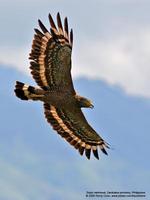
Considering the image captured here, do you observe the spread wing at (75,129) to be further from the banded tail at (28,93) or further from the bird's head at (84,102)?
the banded tail at (28,93)

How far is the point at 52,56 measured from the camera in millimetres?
55781

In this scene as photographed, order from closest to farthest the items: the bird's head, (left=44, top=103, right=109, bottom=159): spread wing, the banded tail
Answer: the banded tail → the bird's head → (left=44, top=103, right=109, bottom=159): spread wing

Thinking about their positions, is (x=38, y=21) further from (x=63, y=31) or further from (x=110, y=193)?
(x=110, y=193)

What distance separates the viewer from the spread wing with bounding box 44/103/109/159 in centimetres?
5662

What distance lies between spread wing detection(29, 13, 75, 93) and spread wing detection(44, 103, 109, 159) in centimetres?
143

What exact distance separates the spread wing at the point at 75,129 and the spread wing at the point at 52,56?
1428 millimetres

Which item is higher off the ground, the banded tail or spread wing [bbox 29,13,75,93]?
spread wing [bbox 29,13,75,93]

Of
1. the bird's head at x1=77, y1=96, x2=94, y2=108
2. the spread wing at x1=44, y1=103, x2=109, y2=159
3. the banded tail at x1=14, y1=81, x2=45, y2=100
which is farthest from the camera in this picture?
the spread wing at x1=44, y1=103, x2=109, y2=159

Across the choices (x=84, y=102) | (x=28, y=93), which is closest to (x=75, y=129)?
(x=84, y=102)

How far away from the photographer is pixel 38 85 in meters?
55.4

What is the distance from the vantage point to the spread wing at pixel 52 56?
55.3 meters

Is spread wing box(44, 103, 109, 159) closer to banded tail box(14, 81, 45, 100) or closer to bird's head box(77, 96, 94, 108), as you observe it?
bird's head box(77, 96, 94, 108)

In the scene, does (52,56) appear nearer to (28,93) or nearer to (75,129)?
(28,93)

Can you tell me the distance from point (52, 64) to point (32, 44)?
1100 mm
